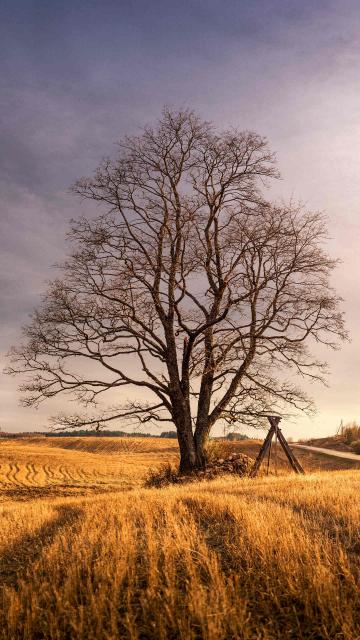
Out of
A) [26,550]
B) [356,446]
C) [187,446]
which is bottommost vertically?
[26,550]

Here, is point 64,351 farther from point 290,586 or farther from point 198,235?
point 290,586

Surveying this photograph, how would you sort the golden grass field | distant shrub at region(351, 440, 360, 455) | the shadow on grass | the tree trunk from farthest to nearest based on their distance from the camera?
distant shrub at region(351, 440, 360, 455) < the tree trunk < the shadow on grass < the golden grass field

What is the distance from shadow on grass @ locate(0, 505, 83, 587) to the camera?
18.3 ft

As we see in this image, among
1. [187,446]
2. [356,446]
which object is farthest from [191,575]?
[356,446]

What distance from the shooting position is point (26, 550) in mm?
6746

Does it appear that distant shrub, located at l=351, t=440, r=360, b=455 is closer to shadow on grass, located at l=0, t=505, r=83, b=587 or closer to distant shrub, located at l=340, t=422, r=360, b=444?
distant shrub, located at l=340, t=422, r=360, b=444

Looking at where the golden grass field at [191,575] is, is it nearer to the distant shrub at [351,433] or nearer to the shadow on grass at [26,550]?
the shadow on grass at [26,550]

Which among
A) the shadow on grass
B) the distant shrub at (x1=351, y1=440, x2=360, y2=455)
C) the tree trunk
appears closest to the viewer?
the shadow on grass

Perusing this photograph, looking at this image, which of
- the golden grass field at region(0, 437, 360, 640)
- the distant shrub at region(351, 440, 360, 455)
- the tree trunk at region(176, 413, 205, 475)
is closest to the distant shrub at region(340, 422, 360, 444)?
the distant shrub at region(351, 440, 360, 455)

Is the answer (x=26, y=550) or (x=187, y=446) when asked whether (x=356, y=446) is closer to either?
(x=187, y=446)

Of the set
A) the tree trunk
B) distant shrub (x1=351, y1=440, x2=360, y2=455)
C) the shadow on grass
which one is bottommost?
the shadow on grass

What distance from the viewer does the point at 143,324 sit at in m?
17.7

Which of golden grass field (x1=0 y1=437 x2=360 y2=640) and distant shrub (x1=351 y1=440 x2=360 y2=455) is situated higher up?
distant shrub (x1=351 y1=440 x2=360 y2=455)

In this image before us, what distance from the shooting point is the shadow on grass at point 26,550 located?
220 inches
